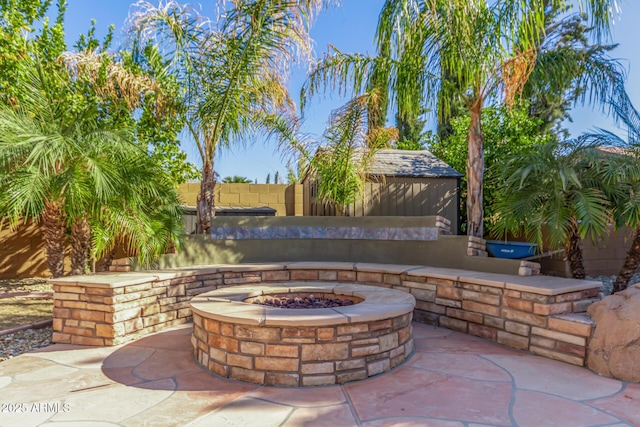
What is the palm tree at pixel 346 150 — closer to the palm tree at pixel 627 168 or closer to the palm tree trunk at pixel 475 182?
the palm tree trunk at pixel 475 182

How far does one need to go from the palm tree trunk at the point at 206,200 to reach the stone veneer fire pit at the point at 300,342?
9.49 ft

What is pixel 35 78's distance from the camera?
5203mm

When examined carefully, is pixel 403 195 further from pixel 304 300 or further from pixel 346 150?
pixel 304 300

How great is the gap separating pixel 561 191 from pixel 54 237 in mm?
6455

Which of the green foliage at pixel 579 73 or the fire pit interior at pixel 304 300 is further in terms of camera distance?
the green foliage at pixel 579 73

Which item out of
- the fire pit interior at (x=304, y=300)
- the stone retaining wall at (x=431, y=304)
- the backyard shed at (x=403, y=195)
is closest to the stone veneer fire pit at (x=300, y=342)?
the fire pit interior at (x=304, y=300)

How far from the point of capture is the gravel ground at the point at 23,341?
4160 mm

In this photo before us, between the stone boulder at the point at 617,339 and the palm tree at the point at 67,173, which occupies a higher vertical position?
the palm tree at the point at 67,173

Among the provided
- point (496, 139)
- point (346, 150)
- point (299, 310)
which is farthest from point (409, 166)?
point (299, 310)

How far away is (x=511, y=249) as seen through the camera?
5465 mm

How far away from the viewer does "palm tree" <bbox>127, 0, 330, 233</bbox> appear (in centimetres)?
578

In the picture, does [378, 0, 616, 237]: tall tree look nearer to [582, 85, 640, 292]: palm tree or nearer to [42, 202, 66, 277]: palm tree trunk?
[582, 85, 640, 292]: palm tree

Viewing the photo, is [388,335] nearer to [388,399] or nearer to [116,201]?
[388,399]

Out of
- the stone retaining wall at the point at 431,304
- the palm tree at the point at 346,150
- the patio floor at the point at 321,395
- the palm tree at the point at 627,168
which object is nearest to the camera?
the patio floor at the point at 321,395
